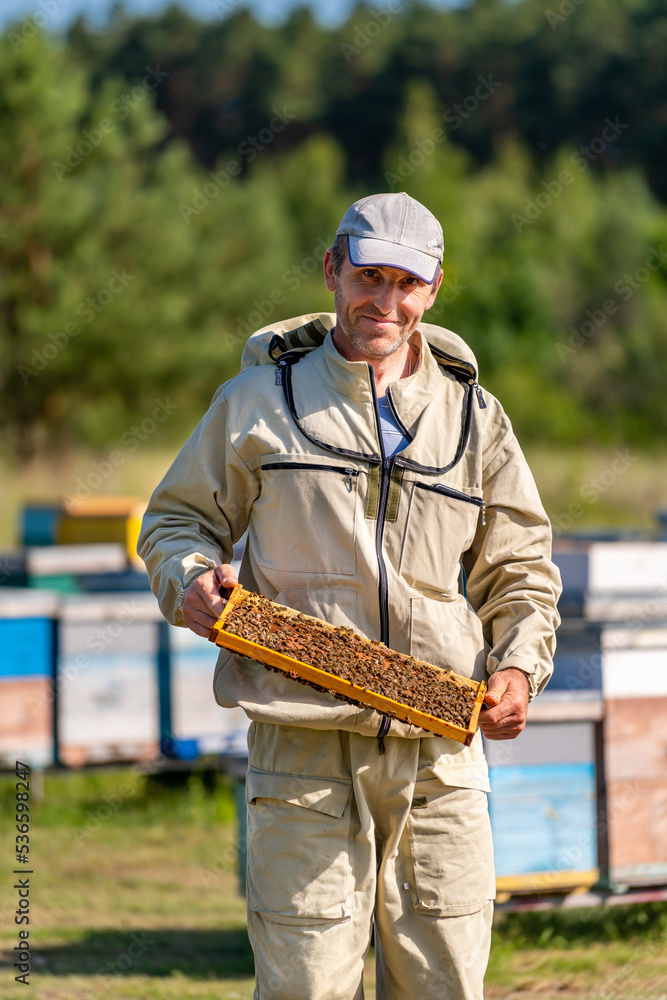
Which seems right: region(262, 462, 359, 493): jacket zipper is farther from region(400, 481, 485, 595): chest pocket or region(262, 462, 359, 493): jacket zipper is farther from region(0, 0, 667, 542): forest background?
region(0, 0, 667, 542): forest background

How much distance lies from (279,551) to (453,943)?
2.48 feet

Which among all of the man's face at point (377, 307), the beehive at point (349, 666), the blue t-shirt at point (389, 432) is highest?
the man's face at point (377, 307)

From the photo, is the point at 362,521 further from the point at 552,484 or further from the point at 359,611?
the point at 552,484

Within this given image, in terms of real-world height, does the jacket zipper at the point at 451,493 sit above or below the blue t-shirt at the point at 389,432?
below

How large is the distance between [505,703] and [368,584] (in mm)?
320

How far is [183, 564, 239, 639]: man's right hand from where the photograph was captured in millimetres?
1941

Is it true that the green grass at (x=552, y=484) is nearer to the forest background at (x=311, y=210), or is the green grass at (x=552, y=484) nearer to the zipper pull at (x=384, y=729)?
the forest background at (x=311, y=210)

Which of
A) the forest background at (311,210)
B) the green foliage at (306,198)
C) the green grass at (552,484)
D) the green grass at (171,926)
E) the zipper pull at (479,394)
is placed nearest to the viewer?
the zipper pull at (479,394)

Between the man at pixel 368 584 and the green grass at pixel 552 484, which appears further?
the green grass at pixel 552 484

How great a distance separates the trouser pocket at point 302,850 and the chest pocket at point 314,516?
379 millimetres

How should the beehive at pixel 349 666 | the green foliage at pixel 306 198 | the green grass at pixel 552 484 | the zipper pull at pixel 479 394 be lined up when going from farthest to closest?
the green foliage at pixel 306 198 < the green grass at pixel 552 484 < the zipper pull at pixel 479 394 < the beehive at pixel 349 666

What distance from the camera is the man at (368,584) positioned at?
198 centimetres

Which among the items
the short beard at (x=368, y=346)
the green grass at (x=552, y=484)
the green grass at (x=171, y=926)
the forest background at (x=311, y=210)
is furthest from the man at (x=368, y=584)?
the forest background at (x=311, y=210)

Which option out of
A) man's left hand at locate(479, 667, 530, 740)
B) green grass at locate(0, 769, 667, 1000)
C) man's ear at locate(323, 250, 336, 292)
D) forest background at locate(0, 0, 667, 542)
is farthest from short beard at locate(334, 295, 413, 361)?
forest background at locate(0, 0, 667, 542)
